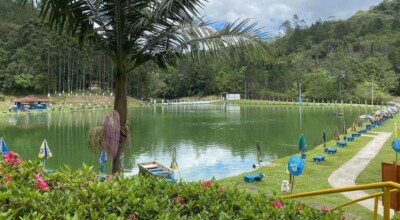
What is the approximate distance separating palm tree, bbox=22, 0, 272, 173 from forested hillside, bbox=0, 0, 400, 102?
41136 mm

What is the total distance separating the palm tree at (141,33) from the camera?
578 cm

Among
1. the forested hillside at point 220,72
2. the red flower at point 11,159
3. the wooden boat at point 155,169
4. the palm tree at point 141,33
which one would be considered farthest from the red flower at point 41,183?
the forested hillside at point 220,72

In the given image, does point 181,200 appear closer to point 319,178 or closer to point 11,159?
point 11,159

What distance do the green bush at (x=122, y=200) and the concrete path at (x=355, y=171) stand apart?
674 centimetres

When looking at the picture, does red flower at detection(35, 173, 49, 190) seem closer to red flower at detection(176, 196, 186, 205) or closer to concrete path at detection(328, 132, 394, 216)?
red flower at detection(176, 196, 186, 205)

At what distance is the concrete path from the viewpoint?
10.4 metres

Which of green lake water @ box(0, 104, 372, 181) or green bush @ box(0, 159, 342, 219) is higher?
green bush @ box(0, 159, 342, 219)

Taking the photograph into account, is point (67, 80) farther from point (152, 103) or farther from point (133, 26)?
point (133, 26)

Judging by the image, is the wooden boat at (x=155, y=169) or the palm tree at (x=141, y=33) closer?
the palm tree at (x=141, y=33)

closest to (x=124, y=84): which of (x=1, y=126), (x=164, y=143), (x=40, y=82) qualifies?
(x=164, y=143)

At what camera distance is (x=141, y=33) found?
6109 millimetres

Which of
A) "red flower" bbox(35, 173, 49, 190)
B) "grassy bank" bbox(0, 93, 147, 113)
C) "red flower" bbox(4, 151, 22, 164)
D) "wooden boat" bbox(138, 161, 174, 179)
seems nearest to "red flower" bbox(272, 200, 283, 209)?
"red flower" bbox(35, 173, 49, 190)

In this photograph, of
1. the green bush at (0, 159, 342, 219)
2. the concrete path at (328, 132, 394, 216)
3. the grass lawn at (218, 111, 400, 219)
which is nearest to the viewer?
the green bush at (0, 159, 342, 219)

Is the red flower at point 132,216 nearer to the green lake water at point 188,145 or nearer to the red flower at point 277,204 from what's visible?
the red flower at point 277,204
